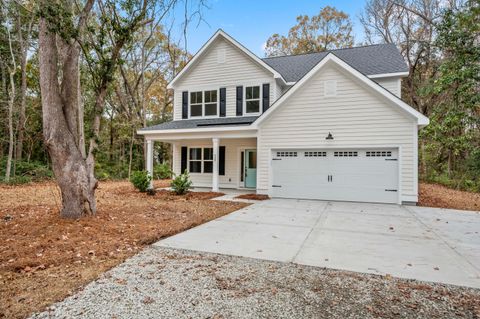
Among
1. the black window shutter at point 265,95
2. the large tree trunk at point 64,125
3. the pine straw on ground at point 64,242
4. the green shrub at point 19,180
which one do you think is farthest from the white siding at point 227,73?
the green shrub at point 19,180

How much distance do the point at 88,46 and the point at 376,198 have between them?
33.3 ft

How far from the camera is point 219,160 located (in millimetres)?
14414

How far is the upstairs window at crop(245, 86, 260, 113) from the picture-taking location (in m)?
13.4

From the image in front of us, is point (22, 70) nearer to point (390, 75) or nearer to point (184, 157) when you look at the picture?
point (184, 157)

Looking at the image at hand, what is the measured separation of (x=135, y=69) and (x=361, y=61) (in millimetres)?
17602

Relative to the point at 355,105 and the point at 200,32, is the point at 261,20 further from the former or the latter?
the point at 355,105

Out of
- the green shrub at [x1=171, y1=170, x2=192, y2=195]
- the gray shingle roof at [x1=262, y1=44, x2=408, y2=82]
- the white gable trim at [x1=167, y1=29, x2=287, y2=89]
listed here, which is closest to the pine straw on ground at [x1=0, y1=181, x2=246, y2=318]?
the green shrub at [x1=171, y1=170, x2=192, y2=195]

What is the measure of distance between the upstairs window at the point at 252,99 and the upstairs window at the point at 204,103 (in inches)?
67.5

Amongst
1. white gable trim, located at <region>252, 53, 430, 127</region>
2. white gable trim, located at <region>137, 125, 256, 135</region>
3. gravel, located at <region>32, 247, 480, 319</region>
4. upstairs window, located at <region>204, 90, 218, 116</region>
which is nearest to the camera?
gravel, located at <region>32, 247, 480, 319</region>

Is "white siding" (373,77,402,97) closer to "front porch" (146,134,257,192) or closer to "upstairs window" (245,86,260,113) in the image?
"upstairs window" (245,86,260,113)

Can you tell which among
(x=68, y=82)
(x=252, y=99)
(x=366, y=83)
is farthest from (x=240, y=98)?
(x=68, y=82)

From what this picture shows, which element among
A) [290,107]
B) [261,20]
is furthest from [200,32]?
[290,107]

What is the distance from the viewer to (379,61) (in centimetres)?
1298

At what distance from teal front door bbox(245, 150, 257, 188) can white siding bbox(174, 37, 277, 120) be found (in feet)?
7.21
